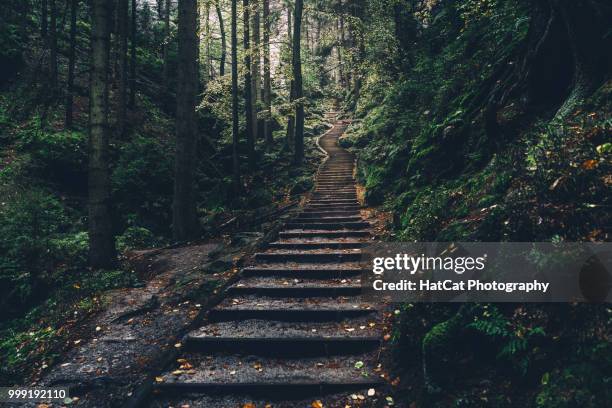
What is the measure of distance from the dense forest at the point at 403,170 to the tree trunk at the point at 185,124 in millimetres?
41

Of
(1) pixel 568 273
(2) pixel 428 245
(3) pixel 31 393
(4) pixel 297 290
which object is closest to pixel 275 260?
(4) pixel 297 290

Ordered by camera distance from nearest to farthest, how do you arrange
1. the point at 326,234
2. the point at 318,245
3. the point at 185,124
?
the point at 318,245
the point at 326,234
the point at 185,124

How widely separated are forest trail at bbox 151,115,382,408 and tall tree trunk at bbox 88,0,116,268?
3.58 metres

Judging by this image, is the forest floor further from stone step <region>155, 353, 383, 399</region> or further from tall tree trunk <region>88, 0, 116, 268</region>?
tall tree trunk <region>88, 0, 116, 268</region>

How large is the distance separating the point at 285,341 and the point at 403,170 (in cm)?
790

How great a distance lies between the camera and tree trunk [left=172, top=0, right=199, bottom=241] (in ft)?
31.3

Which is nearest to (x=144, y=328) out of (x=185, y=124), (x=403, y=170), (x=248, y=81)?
(x=185, y=124)

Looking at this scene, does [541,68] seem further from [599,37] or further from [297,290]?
[297,290]

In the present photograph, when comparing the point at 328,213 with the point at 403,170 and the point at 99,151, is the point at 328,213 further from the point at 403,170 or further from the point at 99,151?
the point at 99,151

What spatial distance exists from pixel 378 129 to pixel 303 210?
750 cm

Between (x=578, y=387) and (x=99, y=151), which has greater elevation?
(x=99, y=151)

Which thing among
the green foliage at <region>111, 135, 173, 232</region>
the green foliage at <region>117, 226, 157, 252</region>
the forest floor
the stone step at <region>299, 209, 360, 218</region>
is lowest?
the forest floor

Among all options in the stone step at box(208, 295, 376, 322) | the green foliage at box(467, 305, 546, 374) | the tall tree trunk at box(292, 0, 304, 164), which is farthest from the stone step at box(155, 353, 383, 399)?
the tall tree trunk at box(292, 0, 304, 164)

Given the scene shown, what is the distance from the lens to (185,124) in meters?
9.91
